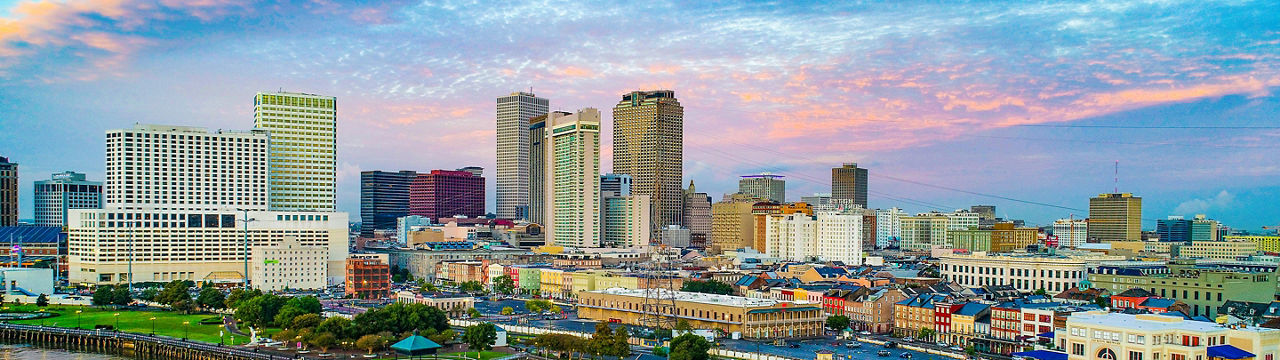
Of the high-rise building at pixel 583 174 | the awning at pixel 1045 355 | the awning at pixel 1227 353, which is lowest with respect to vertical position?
the awning at pixel 1045 355

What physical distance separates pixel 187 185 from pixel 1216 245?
153 meters

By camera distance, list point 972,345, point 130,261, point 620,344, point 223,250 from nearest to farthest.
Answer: point 620,344
point 972,345
point 130,261
point 223,250

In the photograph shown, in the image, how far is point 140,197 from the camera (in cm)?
14088

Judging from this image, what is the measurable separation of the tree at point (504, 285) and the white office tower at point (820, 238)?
49.8 meters

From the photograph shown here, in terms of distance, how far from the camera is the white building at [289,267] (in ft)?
408

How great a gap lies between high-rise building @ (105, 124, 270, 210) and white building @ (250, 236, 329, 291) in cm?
1894

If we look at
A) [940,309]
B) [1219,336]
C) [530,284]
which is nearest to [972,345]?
[940,309]

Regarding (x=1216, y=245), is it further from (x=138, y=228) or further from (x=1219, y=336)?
(x=138, y=228)

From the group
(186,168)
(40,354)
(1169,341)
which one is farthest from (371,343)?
(186,168)

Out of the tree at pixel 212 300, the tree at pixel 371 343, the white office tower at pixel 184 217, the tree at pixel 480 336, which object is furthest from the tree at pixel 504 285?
the tree at pixel 371 343

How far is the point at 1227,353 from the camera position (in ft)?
175

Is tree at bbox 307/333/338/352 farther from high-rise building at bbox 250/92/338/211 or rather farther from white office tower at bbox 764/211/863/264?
white office tower at bbox 764/211/863/264

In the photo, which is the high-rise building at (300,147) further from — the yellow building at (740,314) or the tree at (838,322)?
the tree at (838,322)

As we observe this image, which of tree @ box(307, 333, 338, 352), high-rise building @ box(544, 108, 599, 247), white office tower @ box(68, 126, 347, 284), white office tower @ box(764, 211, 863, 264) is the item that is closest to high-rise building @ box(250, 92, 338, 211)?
white office tower @ box(68, 126, 347, 284)
